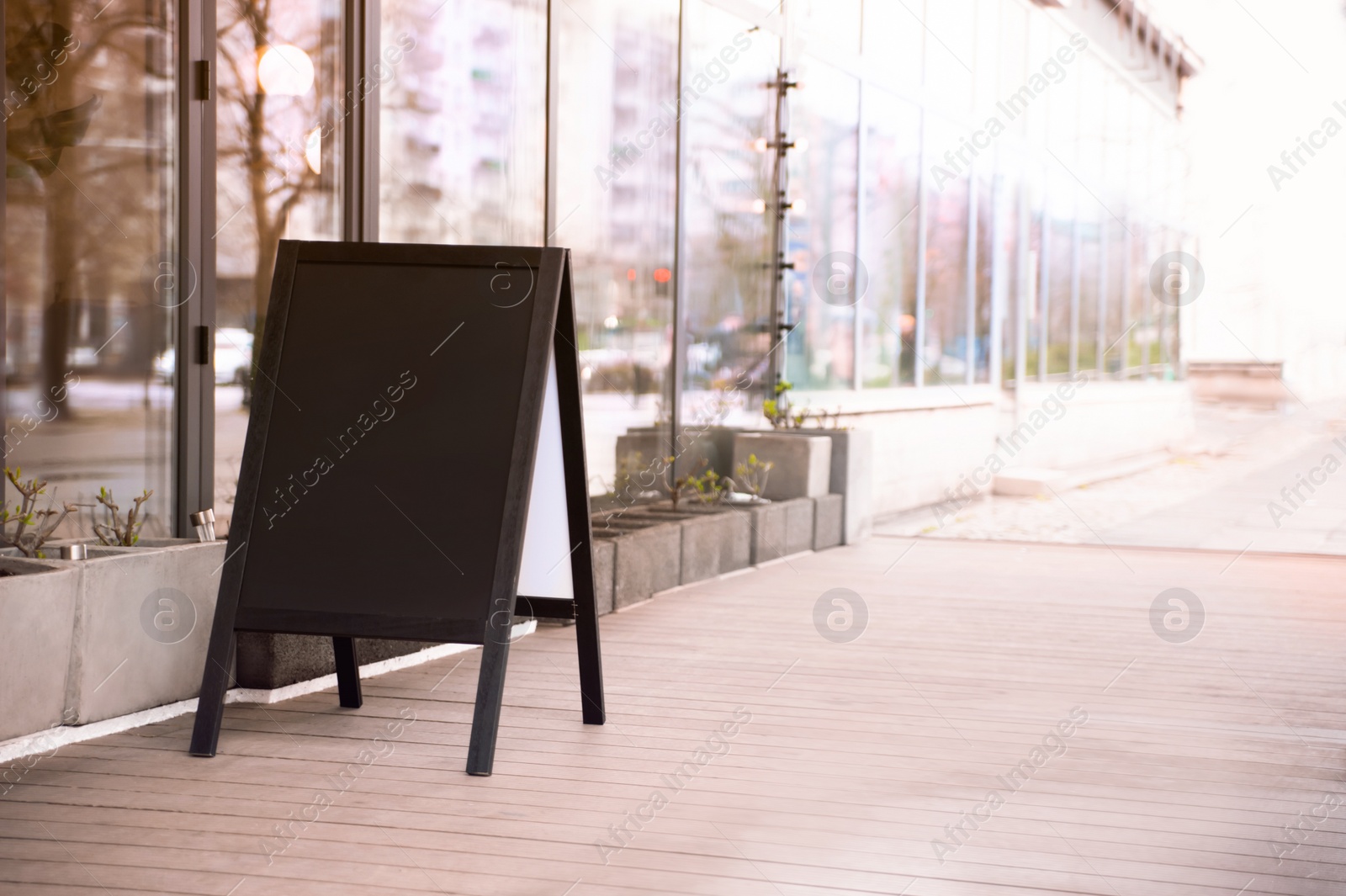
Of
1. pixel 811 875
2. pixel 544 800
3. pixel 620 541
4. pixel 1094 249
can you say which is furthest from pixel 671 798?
pixel 1094 249

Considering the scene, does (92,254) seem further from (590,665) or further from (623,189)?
(623,189)

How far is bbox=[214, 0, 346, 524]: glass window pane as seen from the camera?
148 inches

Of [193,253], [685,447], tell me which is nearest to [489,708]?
[193,253]

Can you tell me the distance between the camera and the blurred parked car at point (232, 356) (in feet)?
12.3

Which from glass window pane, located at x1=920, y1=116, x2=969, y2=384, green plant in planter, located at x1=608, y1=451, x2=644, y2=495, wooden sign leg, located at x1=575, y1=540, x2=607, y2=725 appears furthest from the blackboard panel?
glass window pane, located at x1=920, y1=116, x2=969, y2=384

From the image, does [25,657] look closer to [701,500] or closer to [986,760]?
[986,760]

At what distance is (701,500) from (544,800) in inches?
158

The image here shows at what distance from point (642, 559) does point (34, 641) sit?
8.91 feet

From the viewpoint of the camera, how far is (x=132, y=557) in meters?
3.09

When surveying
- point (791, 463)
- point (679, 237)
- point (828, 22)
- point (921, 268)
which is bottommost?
point (791, 463)

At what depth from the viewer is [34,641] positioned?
2.82 m

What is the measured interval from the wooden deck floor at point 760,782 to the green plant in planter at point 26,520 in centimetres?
53

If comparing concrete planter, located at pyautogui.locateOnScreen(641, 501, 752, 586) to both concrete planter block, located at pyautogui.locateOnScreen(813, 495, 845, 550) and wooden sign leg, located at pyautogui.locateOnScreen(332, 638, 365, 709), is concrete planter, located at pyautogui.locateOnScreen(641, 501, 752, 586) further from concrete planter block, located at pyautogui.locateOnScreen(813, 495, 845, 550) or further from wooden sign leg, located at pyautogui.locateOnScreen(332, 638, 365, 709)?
wooden sign leg, located at pyautogui.locateOnScreen(332, 638, 365, 709)

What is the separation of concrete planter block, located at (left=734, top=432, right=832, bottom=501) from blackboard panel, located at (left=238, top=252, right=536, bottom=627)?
4091 millimetres
